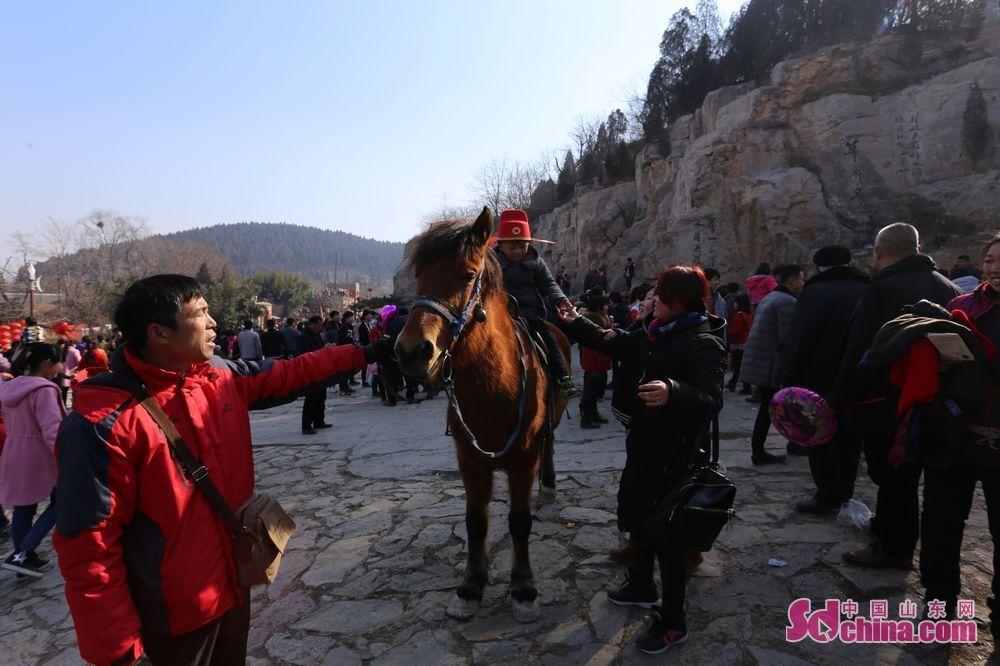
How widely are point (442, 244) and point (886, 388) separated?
9.75 ft

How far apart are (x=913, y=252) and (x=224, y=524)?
13.6 ft

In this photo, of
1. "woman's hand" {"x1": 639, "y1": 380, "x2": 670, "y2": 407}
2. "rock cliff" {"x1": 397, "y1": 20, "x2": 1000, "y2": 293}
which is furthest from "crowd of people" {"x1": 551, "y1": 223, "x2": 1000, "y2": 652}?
"rock cliff" {"x1": 397, "y1": 20, "x2": 1000, "y2": 293}

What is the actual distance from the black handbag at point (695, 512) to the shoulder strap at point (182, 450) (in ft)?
6.38

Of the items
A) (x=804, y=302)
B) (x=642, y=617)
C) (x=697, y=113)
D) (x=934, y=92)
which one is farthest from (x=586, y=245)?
(x=642, y=617)

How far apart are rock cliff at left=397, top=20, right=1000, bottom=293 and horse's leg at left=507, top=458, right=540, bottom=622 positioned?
1565 centimetres

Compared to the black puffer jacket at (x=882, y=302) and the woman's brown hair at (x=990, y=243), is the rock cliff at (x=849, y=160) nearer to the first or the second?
the black puffer jacket at (x=882, y=302)

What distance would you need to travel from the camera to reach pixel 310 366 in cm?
230

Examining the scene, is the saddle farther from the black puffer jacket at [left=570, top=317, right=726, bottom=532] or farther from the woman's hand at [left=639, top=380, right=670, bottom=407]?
Result: the woman's hand at [left=639, top=380, right=670, bottom=407]

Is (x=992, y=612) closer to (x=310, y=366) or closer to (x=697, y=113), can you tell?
(x=310, y=366)

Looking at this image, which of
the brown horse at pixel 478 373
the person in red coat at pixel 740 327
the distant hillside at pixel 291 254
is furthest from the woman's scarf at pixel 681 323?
the distant hillside at pixel 291 254

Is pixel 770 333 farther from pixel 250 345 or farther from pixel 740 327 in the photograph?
pixel 250 345

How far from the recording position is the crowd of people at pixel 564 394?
158 cm

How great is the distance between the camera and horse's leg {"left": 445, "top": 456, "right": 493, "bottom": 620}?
2998mm

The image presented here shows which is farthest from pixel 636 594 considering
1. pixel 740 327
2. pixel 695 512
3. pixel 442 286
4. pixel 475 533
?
pixel 740 327
